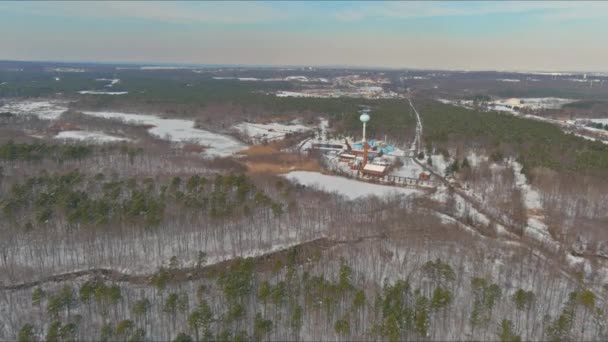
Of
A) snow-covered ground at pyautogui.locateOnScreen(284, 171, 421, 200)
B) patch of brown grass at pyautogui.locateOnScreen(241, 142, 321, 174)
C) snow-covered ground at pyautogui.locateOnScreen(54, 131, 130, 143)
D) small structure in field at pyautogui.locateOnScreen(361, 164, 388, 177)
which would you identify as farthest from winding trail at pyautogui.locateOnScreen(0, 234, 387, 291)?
snow-covered ground at pyautogui.locateOnScreen(54, 131, 130, 143)

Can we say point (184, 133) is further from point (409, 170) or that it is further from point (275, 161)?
point (409, 170)

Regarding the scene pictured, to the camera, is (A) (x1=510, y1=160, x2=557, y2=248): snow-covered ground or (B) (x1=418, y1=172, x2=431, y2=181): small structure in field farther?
(B) (x1=418, y1=172, x2=431, y2=181): small structure in field

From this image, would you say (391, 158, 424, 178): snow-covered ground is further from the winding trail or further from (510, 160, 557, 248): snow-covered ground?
the winding trail

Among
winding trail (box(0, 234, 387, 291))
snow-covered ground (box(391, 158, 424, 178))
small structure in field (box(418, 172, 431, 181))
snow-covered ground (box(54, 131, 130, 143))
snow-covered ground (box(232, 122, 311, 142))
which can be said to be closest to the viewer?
winding trail (box(0, 234, 387, 291))

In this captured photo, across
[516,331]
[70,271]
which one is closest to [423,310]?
[516,331]

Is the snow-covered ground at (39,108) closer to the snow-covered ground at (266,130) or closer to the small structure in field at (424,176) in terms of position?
the snow-covered ground at (266,130)

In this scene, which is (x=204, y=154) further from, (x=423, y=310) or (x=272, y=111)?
(x=423, y=310)
